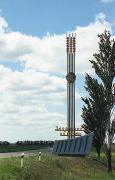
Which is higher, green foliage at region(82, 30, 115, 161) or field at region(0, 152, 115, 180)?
green foliage at region(82, 30, 115, 161)

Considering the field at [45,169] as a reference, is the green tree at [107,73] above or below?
above

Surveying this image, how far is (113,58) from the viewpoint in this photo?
125 ft

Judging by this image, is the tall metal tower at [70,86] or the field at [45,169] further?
the tall metal tower at [70,86]

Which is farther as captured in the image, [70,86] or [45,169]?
[70,86]

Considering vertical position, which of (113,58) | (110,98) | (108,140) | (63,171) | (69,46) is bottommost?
Result: (63,171)

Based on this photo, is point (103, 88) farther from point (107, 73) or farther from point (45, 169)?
point (45, 169)

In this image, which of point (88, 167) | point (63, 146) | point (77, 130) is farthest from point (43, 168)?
point (77, 130)

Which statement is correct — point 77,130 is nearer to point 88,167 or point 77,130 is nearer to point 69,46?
point 69,46

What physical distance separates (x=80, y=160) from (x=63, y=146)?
330 inches

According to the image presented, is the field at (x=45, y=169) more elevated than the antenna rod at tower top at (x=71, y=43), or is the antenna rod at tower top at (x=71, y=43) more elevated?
the antenna rod at tower top at (x=71, y=43)

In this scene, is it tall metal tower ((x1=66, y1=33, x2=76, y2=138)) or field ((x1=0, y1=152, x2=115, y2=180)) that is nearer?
field ((x1=0, y1=152, x2=115, y2=180))

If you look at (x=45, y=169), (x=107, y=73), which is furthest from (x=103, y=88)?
(x=45, y=169)

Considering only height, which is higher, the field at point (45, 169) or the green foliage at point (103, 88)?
the green foliage at point (103, 88)

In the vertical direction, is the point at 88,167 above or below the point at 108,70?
below
